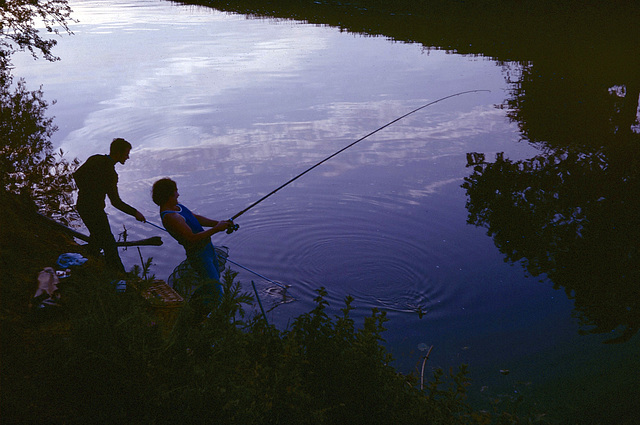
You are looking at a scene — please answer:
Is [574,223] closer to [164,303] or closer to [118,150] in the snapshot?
[118,150]

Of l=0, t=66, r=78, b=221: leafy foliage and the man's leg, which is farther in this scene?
l=0, t=66, r=78, b=221: leafy foliage

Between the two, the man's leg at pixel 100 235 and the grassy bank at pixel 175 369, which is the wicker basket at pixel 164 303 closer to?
the grassy bank at pixel 175 369

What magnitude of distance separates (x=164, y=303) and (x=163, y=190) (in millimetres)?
1293

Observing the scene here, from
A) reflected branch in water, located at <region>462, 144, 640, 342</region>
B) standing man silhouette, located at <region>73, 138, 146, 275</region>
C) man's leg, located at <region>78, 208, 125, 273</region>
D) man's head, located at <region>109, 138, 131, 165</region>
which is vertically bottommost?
reflected branch in water, located at <region>462, 144, 640, 342</region>

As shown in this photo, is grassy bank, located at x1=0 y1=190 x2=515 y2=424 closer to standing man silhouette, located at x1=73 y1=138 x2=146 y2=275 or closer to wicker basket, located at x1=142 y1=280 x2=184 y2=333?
wicker basket, located at x1=142 y1=280 x2=184 y2=333

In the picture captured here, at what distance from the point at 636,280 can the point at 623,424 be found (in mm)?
3321

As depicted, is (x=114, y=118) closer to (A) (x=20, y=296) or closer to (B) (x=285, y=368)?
(A) (x=20, y=296)

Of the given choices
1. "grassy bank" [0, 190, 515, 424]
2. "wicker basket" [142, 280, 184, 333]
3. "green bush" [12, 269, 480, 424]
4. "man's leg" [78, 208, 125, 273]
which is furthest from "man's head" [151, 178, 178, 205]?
"man's leg" [78, 208, 125, 273]

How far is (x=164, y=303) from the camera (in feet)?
14.5

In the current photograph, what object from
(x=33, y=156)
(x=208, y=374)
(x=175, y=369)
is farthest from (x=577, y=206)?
(x=33, y=156)

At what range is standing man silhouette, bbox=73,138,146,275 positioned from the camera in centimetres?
665

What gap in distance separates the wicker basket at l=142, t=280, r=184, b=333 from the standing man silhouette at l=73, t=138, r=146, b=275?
5.64ft

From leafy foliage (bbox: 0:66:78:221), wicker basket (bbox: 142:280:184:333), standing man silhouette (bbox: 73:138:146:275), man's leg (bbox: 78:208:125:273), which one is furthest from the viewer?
leafy foliage (bbox: 0:66:78:221)

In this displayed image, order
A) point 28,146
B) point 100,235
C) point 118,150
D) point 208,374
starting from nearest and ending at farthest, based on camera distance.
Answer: point 208,374, point 118,150, point 100,235, point 28,146
